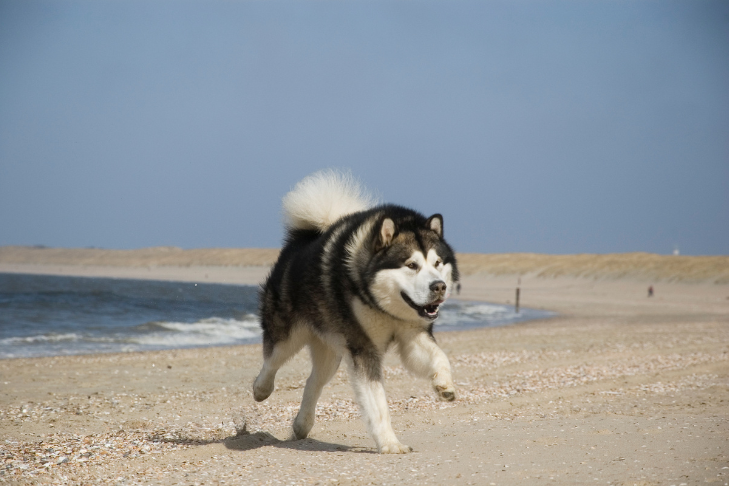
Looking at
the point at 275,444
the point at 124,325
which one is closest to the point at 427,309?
the point at 275,444

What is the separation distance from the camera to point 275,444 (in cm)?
539

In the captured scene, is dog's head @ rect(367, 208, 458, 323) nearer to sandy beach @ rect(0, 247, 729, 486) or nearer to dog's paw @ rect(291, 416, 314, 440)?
sandy beach @ rect(0, 247, 729, 486)

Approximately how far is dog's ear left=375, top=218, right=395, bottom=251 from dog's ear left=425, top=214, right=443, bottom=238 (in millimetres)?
352

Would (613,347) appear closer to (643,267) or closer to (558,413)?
(558,413)

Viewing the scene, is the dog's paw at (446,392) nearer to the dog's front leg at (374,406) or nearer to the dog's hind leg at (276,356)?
the dog's front leg at (374,406)

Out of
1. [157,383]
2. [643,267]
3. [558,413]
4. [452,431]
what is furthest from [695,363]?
[643,267]

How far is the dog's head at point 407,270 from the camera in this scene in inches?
175

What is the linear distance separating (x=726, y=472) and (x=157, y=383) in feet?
23.8

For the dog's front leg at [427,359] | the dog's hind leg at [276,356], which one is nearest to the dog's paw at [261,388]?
the dog's hind leg at [276,356]

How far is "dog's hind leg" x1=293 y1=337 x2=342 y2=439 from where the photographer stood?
220 inches

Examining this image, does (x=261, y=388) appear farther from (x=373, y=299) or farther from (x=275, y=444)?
(x=373, y=299)

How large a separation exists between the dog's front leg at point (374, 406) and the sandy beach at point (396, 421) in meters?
0.16

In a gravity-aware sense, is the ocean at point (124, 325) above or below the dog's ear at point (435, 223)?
below

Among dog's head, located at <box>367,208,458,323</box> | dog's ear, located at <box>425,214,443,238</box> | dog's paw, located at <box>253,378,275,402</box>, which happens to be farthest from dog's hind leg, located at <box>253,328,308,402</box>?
dog's ear, located at <box>425,214,443,238</box>
